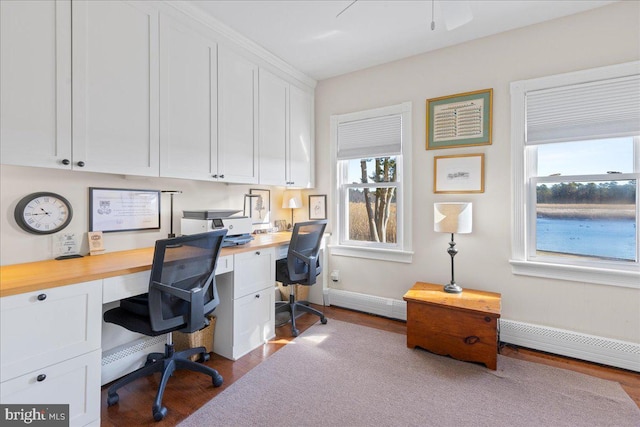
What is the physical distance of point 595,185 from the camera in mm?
2268

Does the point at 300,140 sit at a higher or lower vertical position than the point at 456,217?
higher

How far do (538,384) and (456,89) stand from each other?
2.46 m

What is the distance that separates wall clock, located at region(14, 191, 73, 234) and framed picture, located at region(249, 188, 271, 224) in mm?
1602

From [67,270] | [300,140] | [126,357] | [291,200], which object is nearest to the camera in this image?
[67,270]

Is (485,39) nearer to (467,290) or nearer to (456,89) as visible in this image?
(456,89)

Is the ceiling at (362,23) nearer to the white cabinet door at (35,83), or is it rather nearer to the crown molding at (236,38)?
the crown molding at (236,38)

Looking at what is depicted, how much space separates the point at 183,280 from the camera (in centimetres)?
173

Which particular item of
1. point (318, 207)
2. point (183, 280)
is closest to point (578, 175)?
point (318, 207)

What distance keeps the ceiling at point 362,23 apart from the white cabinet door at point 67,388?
240 centimetres

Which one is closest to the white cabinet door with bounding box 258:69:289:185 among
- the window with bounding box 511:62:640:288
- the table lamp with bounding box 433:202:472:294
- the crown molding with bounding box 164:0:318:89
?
the crown molding with bounding box 164:0:318:89

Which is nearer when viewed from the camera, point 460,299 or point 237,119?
point 460,299

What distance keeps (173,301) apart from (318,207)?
2104 mm

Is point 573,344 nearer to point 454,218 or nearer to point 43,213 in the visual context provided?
point 454,218

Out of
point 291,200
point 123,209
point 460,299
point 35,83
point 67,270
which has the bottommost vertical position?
point 460,299
